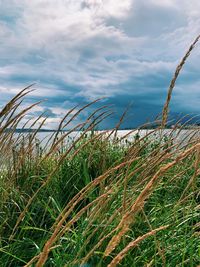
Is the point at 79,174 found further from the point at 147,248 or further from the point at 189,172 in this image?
the point at 147,248

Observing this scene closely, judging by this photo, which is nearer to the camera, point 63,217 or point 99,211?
point 63,217

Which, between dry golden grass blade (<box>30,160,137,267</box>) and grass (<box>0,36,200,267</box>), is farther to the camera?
grass (<box>0,36,200,267</box>)

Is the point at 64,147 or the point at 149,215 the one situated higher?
the point at 64,147

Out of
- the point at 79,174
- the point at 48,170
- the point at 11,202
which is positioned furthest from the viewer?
the point at 48,170

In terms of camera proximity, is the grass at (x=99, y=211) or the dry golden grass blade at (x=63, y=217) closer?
the dry golden grass blade at (x=63, y=217)

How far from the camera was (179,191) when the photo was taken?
4.00m

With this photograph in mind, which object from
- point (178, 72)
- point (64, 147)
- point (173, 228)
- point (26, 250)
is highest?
point (178, 72)

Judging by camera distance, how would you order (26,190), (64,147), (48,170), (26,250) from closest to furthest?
(26,250) < (26,190) < (48,170) < (64,147)

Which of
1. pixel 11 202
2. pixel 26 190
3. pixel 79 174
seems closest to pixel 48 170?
pixel 79 174

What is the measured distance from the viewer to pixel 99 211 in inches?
66.7

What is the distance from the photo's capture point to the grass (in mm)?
1699

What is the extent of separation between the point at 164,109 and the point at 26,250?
1503 millimetres

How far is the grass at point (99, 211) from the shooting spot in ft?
5.57

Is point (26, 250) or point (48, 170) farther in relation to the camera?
point (48, 170)
